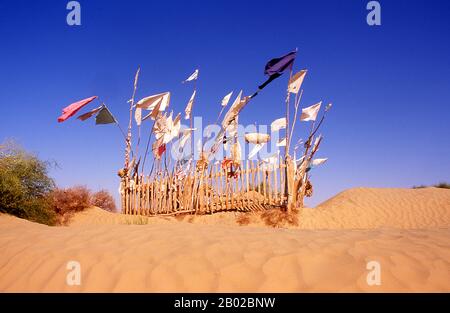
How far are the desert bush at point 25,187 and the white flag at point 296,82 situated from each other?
8888mm

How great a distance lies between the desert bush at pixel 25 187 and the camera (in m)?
7.97

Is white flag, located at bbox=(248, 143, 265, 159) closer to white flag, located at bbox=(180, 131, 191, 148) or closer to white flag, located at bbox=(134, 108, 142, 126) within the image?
white flag, located at bbox=(180, 131, 191, 148)

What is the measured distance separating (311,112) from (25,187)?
31.4ft

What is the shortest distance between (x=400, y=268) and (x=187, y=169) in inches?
376

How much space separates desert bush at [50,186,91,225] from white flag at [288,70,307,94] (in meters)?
9.27

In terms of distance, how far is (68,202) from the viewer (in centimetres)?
1203

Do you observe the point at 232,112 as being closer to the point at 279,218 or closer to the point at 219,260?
the point at 279,218

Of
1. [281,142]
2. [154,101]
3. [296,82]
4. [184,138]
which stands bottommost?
[281,142]

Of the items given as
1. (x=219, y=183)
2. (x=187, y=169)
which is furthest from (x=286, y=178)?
(x=187, y=169)

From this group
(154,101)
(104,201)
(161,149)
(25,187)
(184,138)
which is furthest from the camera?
(104,201)

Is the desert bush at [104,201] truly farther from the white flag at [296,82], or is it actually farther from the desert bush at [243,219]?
the white flag at [296,82]

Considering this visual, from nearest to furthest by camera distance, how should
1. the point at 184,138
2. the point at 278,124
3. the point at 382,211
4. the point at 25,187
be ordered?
the point at 25,187
the point at 278,124
the point at 382,211
the point at 184,138

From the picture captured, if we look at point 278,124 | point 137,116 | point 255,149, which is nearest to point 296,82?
point 278,124

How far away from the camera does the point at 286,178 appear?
995 centimetres
